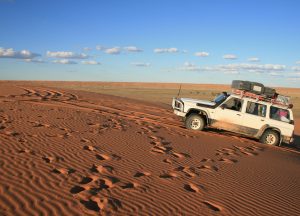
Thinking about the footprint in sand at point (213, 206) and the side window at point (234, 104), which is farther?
the side window at point (234, 104)

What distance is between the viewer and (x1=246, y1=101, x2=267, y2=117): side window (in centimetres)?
1346

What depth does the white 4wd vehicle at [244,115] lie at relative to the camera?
13.4 metres

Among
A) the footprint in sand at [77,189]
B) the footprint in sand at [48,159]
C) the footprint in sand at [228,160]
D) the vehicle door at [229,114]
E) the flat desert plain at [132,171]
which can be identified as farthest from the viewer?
the vehicle door at [229,114]

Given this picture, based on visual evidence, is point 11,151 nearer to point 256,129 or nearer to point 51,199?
point 51,199

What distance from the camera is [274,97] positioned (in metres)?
13.5

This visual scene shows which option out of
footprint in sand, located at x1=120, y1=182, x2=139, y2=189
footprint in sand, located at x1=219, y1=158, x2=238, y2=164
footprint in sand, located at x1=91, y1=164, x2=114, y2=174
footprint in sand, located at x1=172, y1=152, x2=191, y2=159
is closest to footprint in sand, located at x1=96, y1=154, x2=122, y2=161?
footprint in sand, located at x1=91, y1=164, x2=114, y2=174

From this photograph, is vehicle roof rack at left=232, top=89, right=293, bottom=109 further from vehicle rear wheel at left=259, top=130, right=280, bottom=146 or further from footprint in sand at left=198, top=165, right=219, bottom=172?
footprint in sand at left=198, top=165, right=219, bottom=172

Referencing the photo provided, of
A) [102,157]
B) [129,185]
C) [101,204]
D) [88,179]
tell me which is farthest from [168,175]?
[101,204]

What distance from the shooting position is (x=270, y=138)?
45.3ft

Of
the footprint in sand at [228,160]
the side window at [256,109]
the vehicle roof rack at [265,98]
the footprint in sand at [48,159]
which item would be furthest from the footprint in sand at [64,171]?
the side window at [256,109]

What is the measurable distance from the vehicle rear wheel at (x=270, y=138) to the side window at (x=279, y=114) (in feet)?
1.85

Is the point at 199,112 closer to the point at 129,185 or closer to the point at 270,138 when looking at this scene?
the point at 270,138

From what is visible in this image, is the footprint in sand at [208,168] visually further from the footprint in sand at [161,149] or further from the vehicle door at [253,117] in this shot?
the vehicle door at [253,117]

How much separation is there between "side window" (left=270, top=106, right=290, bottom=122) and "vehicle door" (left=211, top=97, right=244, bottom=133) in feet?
4.12
